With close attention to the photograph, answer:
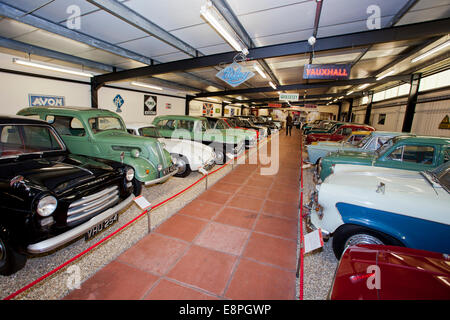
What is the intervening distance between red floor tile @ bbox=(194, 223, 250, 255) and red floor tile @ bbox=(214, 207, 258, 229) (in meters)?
0.16

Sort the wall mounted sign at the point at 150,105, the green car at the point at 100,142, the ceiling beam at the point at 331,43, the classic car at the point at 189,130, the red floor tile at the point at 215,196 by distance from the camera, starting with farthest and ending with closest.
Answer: the wall mounted sign at the point at 150,105 < the classic car at the point at 189,130 < the ceiling beam at the point at 331,43 < the red floor tile at the point at 215,196 < the green car at the point at 100,142

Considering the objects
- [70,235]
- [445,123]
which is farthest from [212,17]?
[445,123]

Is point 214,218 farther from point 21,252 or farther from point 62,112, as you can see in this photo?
point 62,112

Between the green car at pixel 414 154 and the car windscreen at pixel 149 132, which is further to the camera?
the car windscreen at pixel 149 132

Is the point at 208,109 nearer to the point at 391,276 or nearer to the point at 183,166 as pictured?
the point at 183,166

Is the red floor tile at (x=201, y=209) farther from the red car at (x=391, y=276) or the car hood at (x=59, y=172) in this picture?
the red car at (x=391, y=276)

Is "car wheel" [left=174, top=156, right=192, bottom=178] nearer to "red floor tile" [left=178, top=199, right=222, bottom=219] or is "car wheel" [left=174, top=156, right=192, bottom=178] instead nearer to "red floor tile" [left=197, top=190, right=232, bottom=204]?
"red floor tile" [left=197, top=190, right=232, bottom=204]

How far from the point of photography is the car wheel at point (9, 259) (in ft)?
6.95

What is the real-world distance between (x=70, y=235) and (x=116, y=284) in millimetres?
787

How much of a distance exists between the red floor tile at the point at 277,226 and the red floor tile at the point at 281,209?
0.19 m

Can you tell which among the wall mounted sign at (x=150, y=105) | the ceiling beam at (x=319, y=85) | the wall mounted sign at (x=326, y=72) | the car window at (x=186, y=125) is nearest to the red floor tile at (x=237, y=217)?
the car window at (x=186, y=125)
